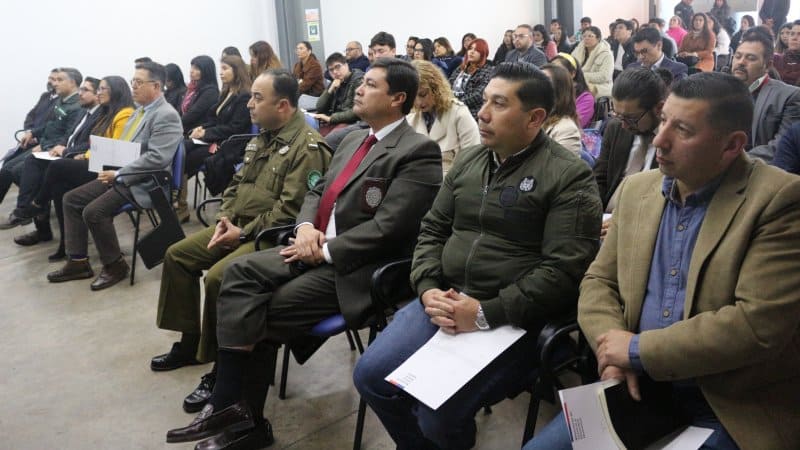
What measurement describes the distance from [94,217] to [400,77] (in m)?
2.42

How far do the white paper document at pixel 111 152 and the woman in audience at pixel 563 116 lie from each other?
2.49 meters

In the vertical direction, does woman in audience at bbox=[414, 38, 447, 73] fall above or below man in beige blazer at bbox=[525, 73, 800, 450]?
above

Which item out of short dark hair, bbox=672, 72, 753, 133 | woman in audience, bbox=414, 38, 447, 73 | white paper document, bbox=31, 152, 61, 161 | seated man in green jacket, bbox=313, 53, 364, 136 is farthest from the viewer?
woman in audience, bbox=414, 38, 447, 73

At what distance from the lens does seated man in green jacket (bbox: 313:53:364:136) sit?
17.8 ft

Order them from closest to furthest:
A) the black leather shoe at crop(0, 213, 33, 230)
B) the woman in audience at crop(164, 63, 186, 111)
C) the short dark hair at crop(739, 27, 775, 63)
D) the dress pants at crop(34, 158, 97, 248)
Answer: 1. the short dark hair at crop(739, 27, 775, 63)
2. the dress pants at crop(34, 158, 97, 248)
3. the black leather shoe at crop(0, 213, 33, 230)
4. the woman in audience at crop(164, 63, 186, 111)

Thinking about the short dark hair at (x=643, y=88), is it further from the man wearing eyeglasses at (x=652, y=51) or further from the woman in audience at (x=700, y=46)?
the woman in audience at (x=700, y=46)

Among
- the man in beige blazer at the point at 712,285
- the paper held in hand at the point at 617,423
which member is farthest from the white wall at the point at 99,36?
the paper held in hand at the point at 617,423

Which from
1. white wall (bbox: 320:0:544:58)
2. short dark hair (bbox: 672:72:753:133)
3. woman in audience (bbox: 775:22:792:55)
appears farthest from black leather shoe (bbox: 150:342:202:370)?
white wall (bbox: 320:0:544:58)

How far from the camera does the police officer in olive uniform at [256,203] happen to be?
275 cm

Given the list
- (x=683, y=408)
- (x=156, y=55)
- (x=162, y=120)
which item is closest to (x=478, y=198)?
(x=683, y=408)

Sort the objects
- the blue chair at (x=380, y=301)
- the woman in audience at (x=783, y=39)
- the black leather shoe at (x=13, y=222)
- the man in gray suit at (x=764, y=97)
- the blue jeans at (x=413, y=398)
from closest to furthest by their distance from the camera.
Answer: the blue jeans at (x=413, y=398) → the blue chair at (x=380, y=301) → the man in gray suit at (x=764, y=97) → the black leather shoe at (x=13, y=222) → the woman in audience at (x=783, y=39)

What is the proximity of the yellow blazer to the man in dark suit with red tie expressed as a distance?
1075 millimetres

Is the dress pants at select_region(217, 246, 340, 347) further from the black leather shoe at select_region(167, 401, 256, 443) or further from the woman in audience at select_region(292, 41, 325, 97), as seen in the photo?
the woman in audience at select_region(292, 41, 325, 97)

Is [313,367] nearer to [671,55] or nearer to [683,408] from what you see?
[683,408]
